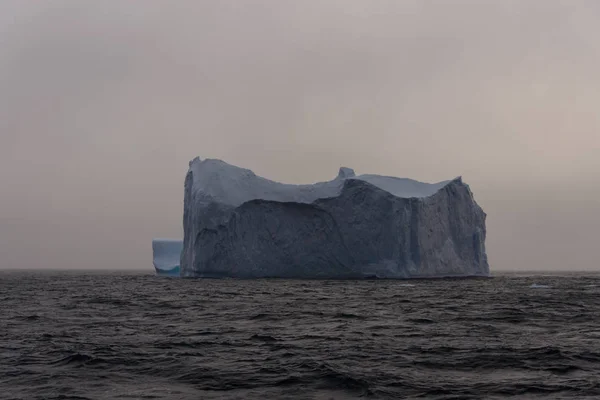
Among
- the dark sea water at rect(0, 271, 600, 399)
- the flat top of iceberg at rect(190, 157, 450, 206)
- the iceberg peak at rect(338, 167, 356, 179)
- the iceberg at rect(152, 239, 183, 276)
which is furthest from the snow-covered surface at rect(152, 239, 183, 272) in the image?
the dark sea water at rect(0, 271, 600, 399)

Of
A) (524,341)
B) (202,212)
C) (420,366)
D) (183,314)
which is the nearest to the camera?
(420,366)

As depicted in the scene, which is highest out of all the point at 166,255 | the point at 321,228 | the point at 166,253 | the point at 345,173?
the point at 345,173

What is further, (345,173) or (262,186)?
(345,173)

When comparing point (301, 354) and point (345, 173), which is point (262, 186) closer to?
point (345, 173)

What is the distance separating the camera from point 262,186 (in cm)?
4284

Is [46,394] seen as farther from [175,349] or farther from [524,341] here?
[524,341]

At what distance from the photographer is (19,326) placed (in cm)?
1469

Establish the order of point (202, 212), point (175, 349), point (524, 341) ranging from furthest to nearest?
1. point (202, 212)
2. point (524, 341)
3. point (175, 349)

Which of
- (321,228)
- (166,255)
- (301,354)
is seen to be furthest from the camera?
(166,255)

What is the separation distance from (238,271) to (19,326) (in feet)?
89.1

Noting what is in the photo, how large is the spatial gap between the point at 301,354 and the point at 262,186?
32.5m

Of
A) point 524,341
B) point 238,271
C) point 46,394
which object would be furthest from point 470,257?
point 46,394

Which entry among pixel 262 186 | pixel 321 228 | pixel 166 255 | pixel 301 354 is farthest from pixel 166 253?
pixel 301 354

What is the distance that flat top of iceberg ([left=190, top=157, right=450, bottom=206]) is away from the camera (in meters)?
41.3
